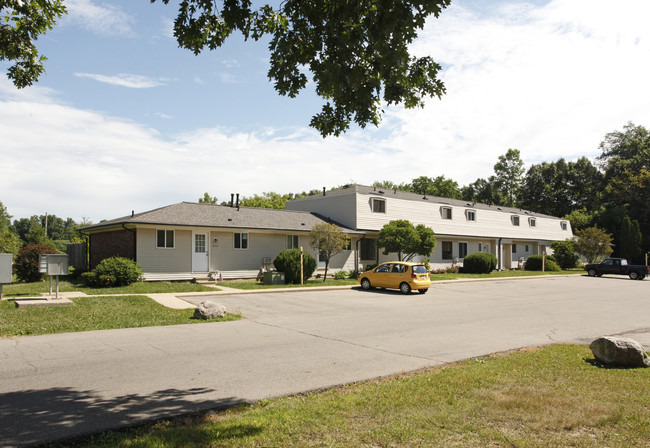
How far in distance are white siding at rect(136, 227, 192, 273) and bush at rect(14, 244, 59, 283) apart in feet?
19.3

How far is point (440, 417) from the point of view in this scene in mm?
4914

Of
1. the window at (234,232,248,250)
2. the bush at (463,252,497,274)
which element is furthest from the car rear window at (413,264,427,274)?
the bush at (463,252,497,274)

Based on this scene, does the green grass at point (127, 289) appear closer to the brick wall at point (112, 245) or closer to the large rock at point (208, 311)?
the brick wall at point (112, 245)

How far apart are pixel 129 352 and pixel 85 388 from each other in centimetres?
234

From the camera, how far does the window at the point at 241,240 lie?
25.8 m

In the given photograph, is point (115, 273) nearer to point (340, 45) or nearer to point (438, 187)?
point (340, 45)

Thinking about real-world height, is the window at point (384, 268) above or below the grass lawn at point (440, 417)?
above

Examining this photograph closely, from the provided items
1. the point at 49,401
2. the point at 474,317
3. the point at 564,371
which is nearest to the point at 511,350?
the point at 564,371

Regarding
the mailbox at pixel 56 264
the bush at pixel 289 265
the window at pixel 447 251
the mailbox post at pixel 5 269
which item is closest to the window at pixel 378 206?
the window at pixel 447 251

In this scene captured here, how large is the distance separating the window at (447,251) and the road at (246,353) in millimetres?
21048

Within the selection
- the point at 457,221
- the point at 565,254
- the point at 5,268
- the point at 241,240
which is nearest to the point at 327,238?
the point at 241,240

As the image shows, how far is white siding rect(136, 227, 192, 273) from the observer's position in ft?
74.0

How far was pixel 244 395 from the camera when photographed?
5938 mm

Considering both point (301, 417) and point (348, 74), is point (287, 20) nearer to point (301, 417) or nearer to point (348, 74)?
point (348, 74)
